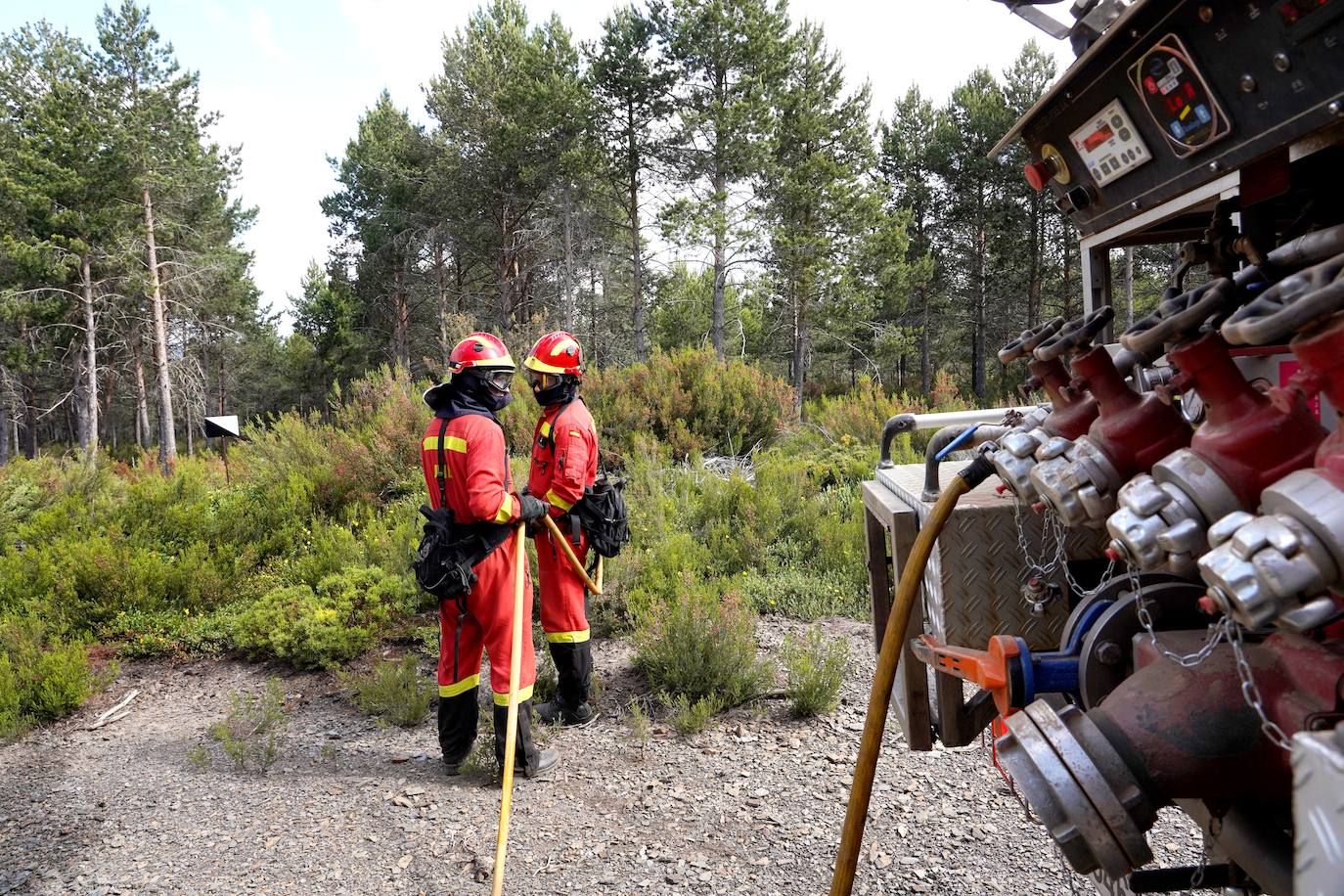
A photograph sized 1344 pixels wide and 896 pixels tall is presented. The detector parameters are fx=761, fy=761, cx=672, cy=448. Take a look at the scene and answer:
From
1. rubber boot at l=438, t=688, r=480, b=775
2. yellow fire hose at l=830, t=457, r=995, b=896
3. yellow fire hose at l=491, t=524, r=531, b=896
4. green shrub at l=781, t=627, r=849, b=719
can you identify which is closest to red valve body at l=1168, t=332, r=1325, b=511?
yellow fire hose at l=830, t=457, r=995, b=896

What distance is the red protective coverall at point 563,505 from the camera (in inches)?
185

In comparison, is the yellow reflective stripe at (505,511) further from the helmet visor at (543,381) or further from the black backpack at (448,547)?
the helmet visor at (543,381)

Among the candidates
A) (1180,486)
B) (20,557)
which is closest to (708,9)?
(20,557)

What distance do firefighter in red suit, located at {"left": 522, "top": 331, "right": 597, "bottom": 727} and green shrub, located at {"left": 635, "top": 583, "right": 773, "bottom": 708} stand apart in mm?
498

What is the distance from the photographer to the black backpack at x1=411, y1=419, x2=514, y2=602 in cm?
406

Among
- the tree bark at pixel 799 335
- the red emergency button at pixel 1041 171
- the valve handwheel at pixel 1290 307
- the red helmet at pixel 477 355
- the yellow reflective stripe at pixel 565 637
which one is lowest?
the yellow reflective stripe at pixel 565 637

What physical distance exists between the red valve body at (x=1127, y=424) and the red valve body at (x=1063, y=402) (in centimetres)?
12

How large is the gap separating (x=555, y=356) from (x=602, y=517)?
1.08m

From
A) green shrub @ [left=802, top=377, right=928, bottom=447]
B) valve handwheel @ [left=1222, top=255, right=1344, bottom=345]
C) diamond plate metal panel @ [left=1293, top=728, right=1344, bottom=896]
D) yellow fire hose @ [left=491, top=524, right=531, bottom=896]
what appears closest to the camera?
diamond plate metal panel @ [left=1293, top=728, right=1344, bottom=896]

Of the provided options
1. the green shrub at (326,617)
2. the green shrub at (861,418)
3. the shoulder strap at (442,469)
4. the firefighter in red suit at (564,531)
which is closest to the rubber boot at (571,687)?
the firefighter in red suit at (564,531)

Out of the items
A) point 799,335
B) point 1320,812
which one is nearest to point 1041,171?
point 1320,812

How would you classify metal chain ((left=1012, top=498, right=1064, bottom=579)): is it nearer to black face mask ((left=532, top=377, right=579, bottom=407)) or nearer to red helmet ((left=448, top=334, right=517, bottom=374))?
red helmet ((left=448, top=334, right=517, bottom=374))

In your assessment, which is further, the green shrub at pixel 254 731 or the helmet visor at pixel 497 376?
the green shrub at pixel 254 731

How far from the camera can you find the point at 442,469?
4238mm
